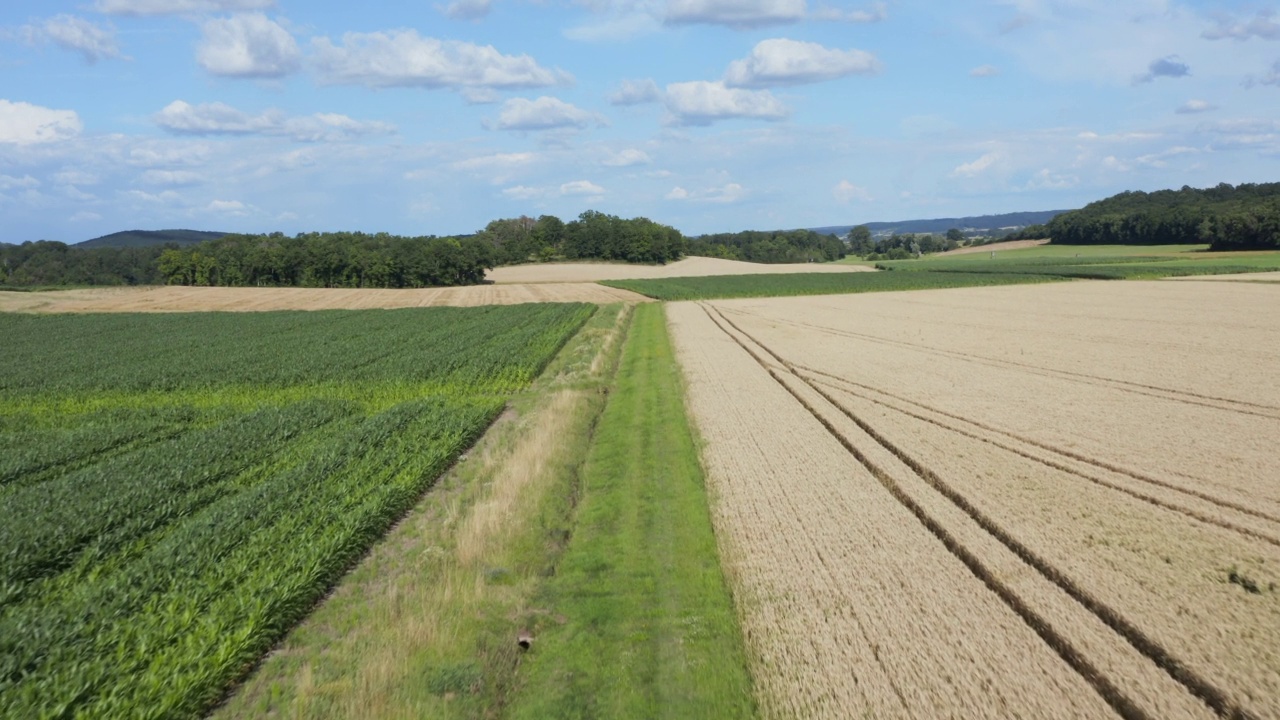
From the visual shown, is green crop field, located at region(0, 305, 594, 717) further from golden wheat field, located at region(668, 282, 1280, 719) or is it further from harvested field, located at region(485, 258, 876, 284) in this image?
harvested field, located at region(485, 258, 876, 284)

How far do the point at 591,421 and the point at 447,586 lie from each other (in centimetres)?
1007

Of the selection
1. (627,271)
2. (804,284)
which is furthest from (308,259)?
(804,284)

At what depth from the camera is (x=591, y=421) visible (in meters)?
19.7

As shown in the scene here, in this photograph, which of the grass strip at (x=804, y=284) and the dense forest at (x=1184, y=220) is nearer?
the grass strip at (x=804, y=284)

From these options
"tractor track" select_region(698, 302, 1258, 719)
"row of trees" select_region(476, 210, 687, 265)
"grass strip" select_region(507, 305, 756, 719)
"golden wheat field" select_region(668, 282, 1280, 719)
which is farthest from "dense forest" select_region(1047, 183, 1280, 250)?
"grass strip" select_region(507, 305, 756, 719)

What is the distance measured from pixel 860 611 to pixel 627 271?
105815 millimetres

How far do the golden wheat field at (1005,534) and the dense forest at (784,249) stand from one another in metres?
149

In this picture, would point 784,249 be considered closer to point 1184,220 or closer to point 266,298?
point 1184,220

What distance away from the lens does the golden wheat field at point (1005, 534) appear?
7.11m

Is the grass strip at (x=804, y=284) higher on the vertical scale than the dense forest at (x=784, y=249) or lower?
lower

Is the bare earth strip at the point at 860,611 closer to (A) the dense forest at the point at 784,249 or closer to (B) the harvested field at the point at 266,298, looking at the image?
(B) the harvested field at the point at 266,298

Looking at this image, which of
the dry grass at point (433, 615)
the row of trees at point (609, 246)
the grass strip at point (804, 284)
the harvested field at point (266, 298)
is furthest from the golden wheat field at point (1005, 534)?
the row of trees at point (609, 246)

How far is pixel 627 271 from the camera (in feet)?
372

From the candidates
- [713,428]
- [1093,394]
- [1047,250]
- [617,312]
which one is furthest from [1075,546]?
[1047,250]
